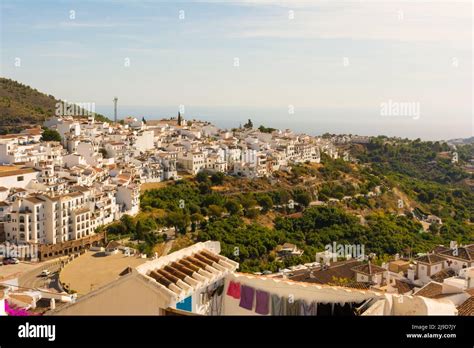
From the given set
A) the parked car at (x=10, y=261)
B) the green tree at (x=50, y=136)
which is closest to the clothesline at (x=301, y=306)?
the parked car at (x=10, y=261)

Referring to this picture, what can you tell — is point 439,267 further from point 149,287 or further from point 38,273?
point 149,287

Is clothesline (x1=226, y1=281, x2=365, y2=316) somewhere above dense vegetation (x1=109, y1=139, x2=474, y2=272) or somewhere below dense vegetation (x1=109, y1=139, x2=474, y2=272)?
above

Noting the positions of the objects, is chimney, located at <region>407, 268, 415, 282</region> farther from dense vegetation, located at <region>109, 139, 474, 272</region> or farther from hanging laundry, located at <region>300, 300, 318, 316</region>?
hanging laundry, located at <region>300, 300, 318, 316</region>

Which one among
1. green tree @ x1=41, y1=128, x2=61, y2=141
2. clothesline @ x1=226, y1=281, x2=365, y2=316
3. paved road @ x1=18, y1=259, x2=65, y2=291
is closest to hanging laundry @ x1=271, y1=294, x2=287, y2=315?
clothesline @ x1=226, y1=281, x2=365, y2=316

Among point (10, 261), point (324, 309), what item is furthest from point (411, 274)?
point (10, 261)

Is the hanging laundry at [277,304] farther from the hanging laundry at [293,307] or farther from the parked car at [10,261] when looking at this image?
the parked car at [10,261]
